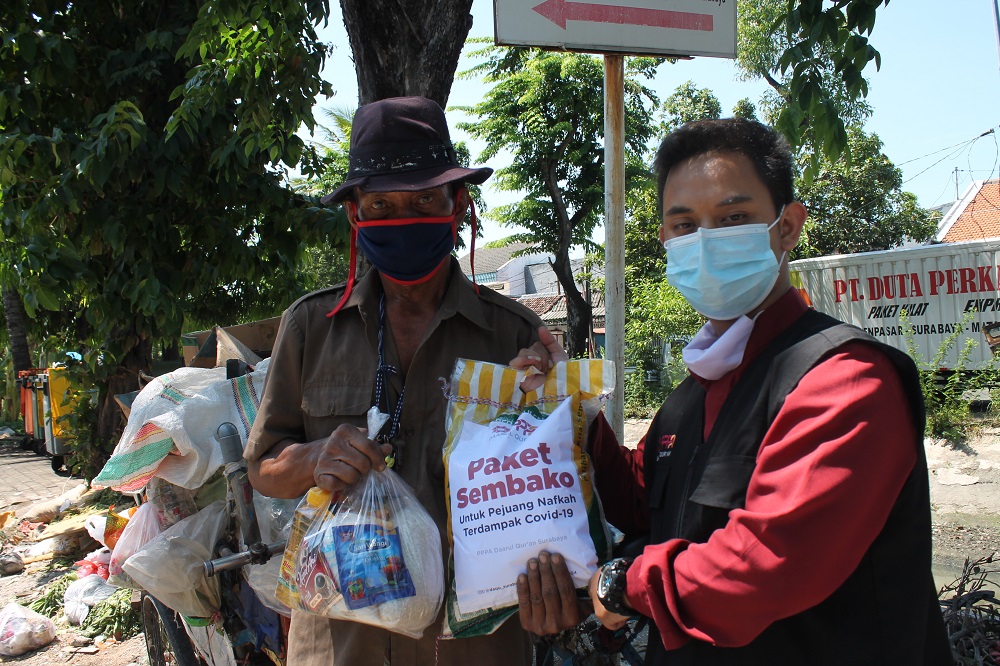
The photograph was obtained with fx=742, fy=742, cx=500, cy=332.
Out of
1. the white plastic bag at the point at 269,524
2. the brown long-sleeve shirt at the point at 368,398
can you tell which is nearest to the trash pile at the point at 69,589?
the white plastic bag at the point at 269,524

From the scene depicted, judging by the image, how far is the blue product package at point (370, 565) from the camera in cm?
162

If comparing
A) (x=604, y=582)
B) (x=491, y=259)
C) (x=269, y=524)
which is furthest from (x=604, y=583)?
(x=491, y=259)

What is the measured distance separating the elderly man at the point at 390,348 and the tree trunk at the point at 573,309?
46.0 ft

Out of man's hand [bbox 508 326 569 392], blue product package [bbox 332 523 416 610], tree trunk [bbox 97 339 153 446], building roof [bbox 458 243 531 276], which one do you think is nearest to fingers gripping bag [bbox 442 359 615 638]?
→ man's hand [bbox 508 326 569 392]

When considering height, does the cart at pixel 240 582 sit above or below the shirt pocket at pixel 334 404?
below

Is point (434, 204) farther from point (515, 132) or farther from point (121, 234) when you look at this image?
point (515, 132)

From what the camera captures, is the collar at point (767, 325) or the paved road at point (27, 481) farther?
the paved road at point (27, 481)

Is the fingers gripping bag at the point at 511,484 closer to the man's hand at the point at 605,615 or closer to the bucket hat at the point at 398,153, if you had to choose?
the man's hand at the point at 605,615

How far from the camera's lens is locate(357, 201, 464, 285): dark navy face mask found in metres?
1.94

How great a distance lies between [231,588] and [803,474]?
82.2 inches

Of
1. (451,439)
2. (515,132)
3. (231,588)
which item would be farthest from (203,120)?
(515,132)

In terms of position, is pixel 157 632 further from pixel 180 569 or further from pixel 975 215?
pixel 975 215

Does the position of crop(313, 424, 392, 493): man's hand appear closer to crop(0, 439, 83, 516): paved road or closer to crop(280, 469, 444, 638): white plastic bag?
crop(280, 469, 444, 638): white plastic bag

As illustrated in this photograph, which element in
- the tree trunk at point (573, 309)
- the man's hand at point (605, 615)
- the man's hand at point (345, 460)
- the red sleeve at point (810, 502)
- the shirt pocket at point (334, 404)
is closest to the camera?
the red sleeve at point (810, 502)
